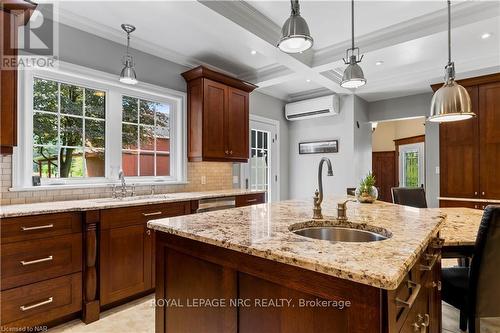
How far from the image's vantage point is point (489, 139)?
3.66m

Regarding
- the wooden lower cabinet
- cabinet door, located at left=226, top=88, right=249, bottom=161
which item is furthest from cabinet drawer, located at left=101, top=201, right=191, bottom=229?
cabinet door, located at left=226, top=88, right=249, bottom=161

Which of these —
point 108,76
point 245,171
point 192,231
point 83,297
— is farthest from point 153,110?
point 192,231

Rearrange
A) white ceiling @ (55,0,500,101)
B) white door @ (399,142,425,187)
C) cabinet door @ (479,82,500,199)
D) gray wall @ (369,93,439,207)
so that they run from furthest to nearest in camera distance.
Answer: white door @ (399,142,425,187) < gray wall @ (369,93,439,207) < cabinet door @ (479,82,500,199) < white ceiling @ (55,0,500,101)

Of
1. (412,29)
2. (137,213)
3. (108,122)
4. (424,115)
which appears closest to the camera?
(137,213)

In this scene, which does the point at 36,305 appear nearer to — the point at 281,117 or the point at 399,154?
the point at 281,117

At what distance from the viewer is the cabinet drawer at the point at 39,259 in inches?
71.1

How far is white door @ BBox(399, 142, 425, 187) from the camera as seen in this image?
21.5 ft

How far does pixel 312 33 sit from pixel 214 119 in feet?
5.09

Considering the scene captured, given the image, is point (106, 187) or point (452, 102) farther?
point (106, 187)

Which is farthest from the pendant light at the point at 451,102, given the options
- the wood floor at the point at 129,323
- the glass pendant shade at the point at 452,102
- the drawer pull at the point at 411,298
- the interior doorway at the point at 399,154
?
the interior doorway at the point at 399,154

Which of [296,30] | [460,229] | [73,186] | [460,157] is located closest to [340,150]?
[460,157]

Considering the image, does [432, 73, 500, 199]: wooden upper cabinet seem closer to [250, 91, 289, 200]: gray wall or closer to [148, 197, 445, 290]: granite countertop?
[250, 91, 289, 200]: gray wall

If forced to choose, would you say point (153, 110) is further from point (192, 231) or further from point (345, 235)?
point (345, 235)

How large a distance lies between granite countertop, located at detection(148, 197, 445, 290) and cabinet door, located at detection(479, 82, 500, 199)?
2818mm
